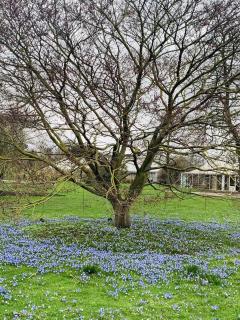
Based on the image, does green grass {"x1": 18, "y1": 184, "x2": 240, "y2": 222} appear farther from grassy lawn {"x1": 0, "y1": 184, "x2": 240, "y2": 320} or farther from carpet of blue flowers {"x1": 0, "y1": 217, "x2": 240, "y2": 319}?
carpet of blue flowers {"x1": 0, "y1": 217, "x2": 240, "y2": 319}

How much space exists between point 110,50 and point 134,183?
4846 mm

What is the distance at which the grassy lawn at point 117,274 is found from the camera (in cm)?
698

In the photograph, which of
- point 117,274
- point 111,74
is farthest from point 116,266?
point 111,74

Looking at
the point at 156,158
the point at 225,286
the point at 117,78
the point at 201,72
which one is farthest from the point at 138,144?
the point at 225,286

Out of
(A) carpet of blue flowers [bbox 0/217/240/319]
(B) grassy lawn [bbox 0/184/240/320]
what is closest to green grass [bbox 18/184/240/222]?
(B) grassy lawn [bbox 0/184/240/320]

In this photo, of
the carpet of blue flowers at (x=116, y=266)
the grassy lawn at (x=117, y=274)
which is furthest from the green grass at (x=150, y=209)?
the carpet of blue flowers at (x=116, y=266)

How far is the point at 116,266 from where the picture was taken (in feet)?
32.7

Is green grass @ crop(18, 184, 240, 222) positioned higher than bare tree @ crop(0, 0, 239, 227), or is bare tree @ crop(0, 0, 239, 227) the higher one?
bare tree @ crop(0, 0, 239, 227)

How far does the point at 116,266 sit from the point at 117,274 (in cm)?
66

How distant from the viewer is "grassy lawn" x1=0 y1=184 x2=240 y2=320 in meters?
6.98

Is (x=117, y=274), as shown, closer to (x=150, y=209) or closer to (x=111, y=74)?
(x=111, y=74)

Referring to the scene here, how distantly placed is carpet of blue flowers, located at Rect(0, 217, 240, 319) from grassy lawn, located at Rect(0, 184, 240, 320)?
2cm

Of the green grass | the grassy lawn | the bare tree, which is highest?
the bare tree

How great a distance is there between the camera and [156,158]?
1584cm
